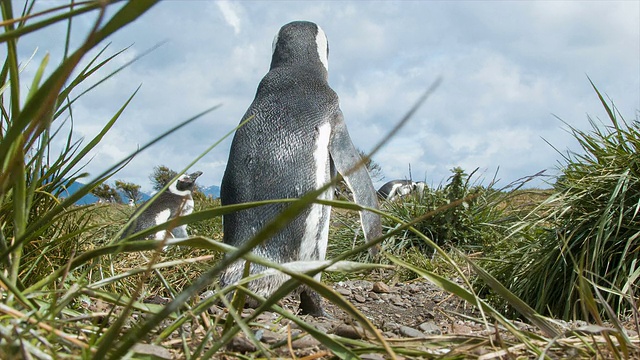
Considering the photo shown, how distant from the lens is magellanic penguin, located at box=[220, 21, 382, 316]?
360 centimetres

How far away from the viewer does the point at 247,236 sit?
139 inches

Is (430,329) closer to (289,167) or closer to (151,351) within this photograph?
(151,351)

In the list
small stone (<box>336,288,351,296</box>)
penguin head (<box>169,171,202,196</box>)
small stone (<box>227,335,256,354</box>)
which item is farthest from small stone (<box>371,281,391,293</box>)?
penguin head (<box>169,171,202,196</box>)

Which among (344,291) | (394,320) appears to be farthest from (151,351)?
(344,291)

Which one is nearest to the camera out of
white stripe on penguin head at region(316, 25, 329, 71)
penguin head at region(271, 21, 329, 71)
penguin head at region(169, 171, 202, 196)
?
penguin head at region(271, 21, 329, 71)

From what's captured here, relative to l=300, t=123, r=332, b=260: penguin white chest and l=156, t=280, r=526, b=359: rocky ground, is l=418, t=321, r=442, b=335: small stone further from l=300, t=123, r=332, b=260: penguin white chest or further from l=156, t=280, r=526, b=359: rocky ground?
l=300, t=123, r=332, b=260: penguin white chest

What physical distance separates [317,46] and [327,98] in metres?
0.77

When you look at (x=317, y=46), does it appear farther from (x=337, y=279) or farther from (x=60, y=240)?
(x=60, y=240)

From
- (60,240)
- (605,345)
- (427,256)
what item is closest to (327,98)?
(427,256)

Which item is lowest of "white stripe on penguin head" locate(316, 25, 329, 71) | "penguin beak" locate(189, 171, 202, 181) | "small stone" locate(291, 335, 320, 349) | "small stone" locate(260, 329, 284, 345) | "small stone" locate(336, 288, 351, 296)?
"small stone" locate(291, 335, 320, 349)

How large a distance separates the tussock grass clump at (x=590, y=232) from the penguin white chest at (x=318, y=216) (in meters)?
1.26

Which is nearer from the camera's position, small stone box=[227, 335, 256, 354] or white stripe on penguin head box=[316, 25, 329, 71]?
small stone box=[227, 335, 256, 354]

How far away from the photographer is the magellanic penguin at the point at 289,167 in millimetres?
3602

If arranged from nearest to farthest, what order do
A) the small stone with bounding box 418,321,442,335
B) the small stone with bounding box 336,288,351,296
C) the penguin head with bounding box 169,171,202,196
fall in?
the small stone with bounding box 418,321,442,335 → the small stone with bounding box 336,288,351,296 → the penguin head with bounding box 169,171,202,196
